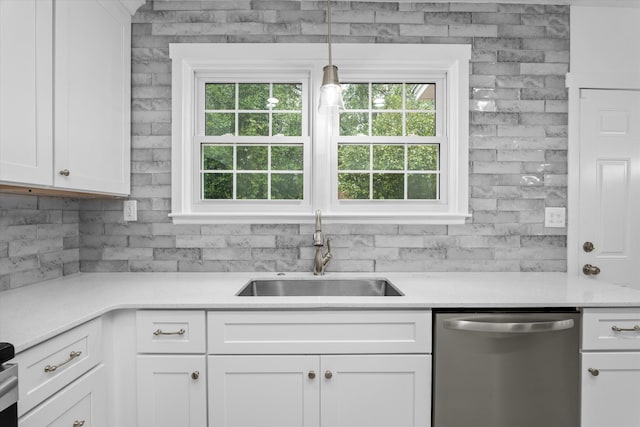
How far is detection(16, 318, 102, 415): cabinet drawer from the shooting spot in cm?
110

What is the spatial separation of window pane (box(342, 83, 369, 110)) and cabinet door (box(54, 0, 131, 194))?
1.31 meters

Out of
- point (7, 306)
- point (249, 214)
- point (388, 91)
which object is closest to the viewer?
point (7, 306)

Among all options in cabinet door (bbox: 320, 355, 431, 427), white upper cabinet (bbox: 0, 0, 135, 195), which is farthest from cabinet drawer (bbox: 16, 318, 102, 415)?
cabinet door (bbox: 320, 355, 431, 427)

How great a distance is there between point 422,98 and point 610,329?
1.58 metres

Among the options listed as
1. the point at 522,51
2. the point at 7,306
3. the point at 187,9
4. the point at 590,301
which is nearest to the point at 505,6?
the point at 522,51

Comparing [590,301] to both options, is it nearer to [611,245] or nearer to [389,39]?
[611,245]

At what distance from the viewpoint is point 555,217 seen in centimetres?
220

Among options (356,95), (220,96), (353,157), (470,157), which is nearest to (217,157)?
(220,96)

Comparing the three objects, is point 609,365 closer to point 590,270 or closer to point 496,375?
point 496,375

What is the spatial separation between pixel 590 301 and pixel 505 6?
1.77 metres

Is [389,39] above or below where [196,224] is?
above

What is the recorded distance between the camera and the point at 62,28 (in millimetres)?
1548

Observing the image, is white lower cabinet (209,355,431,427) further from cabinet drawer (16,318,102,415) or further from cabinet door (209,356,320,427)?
cabinet drawer (16,318,102,415)

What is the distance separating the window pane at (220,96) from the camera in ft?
7.57
